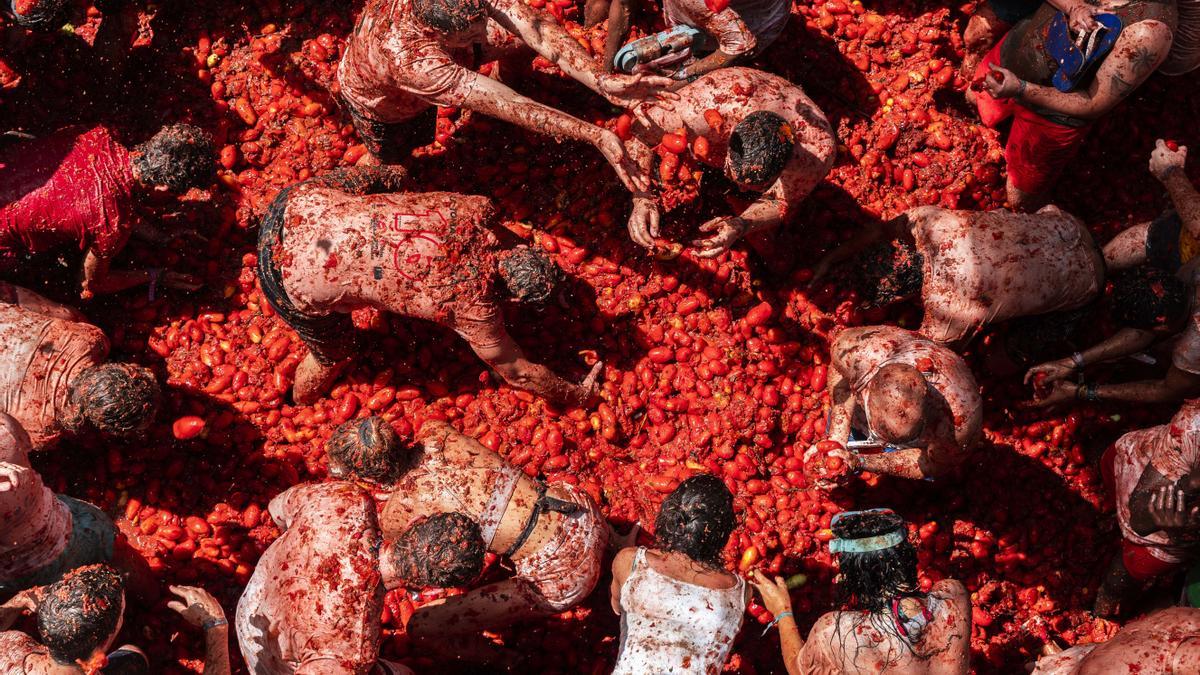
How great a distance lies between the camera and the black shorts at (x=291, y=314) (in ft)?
16.6

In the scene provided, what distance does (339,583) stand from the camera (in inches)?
168

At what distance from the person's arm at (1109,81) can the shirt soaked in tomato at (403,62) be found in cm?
285

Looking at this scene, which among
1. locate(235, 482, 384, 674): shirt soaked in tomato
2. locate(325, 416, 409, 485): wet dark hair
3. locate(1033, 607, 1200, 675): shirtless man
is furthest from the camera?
locate(325, 416, 409, 485): wet dark hair

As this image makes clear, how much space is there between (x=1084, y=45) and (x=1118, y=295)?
137 centimetres

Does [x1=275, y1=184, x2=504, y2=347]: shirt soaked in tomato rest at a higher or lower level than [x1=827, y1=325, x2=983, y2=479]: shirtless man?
higher

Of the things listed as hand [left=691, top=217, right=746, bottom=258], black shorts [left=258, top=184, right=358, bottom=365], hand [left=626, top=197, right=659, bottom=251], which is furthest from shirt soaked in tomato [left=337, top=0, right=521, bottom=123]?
hand [left=691, top=217, right=746, bottom=258]

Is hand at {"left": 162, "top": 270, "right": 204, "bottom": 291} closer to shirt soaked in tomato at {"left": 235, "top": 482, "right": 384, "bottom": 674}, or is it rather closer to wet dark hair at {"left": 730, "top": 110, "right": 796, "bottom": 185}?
shirt soaked in tomato at {"left": 235, "top": 482, "right": 384, "bottom": 674}

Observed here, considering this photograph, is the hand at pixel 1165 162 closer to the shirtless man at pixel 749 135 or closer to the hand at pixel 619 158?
the shirtless man at pixel 749 135

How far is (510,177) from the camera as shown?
20.9ft

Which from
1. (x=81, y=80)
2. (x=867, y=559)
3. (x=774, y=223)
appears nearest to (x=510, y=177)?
(x=774, y=223)

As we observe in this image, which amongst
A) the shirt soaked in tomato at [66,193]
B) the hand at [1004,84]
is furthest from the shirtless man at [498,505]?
the hand at [1004,84]

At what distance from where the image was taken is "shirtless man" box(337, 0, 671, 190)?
4.91 m

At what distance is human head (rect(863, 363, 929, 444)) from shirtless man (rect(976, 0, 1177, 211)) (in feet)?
6.56

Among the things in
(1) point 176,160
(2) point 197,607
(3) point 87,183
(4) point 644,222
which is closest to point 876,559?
(4) point 644,222
